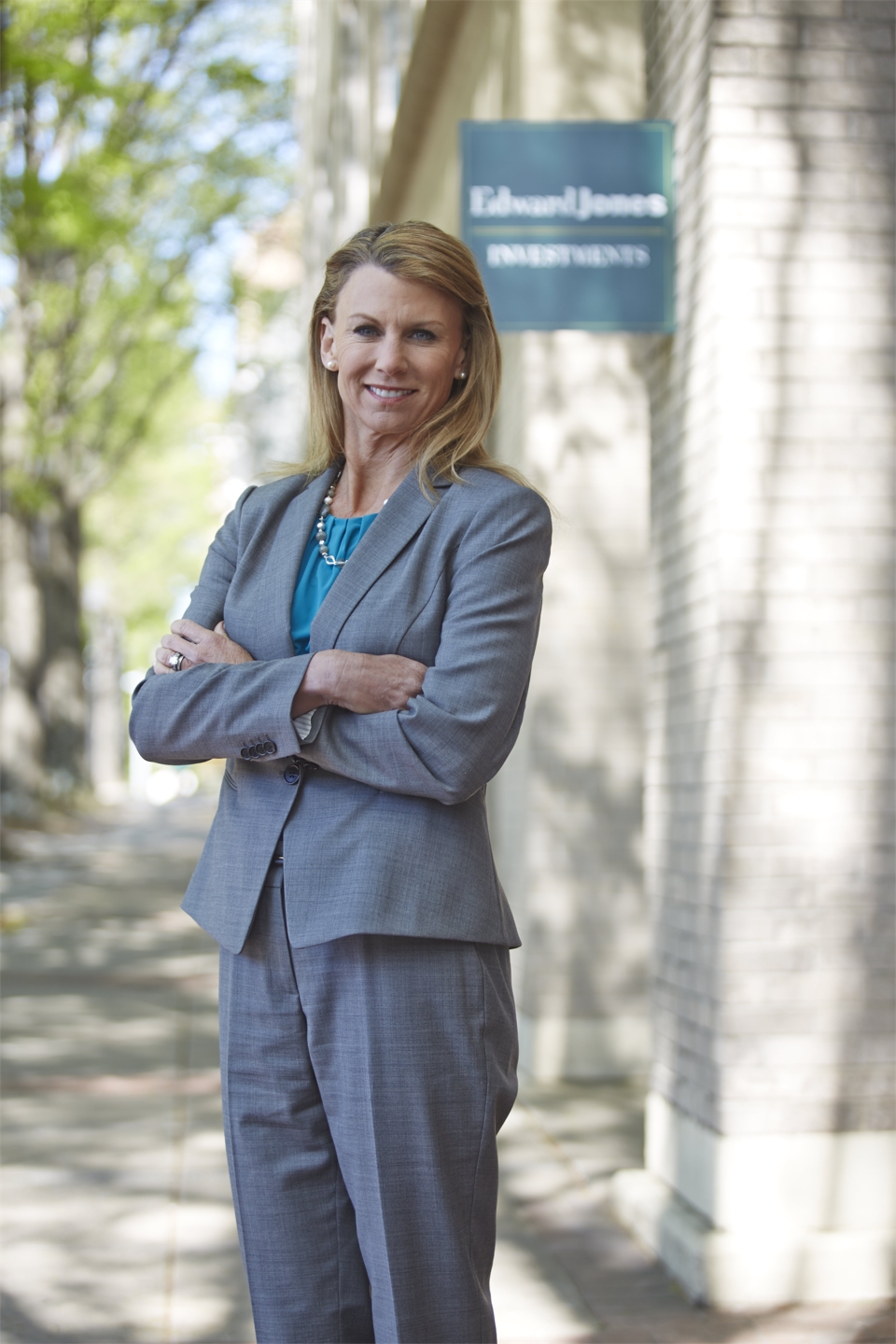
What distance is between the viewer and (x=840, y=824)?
4.30 meters

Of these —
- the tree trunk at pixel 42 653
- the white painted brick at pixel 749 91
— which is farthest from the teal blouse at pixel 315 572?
the tree trunk at pixel 42 653

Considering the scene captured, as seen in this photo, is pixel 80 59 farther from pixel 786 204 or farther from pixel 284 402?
pixel 284 402

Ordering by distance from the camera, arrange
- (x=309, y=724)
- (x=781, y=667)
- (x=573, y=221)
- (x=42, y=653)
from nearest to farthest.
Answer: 1. (x=309, y=724)
2. (x=781, y=667)
3. (x=573, y=221)
4. (x=42, y=653)

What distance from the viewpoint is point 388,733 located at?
2.33m

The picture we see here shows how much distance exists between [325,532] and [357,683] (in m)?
0.35

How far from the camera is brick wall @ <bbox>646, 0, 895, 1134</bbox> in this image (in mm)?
4254

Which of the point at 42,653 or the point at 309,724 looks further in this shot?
the point at 42,653

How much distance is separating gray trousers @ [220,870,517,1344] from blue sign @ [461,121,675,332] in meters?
3.01

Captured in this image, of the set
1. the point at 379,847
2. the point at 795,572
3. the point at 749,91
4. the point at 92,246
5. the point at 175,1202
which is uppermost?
the point at 92,246

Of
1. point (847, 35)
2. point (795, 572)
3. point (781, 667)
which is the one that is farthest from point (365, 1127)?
point (847, 35)

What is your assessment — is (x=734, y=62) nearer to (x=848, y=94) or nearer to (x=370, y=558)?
(x=848, y=94)

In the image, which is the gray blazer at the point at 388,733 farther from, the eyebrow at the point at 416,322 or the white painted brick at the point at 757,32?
the white painted brick at the point at 757,32

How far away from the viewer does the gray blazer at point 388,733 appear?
7.65 ft

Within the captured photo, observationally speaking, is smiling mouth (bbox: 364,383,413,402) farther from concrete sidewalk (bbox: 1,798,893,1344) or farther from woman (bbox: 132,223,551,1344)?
concrete sidewalk (bbox: 1,798,893,1344)
